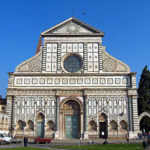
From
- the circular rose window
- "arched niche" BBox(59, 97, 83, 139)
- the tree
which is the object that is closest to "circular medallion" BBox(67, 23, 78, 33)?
the circular rose window

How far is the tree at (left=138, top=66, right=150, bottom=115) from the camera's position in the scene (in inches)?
1650

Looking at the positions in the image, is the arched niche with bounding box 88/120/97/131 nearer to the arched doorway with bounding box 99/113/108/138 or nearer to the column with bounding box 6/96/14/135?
the arched doorway with bounding box 99/113/108/138

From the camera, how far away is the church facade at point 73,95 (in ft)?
116

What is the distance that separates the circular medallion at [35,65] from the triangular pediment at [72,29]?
4.12 m

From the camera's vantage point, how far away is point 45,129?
3544cm

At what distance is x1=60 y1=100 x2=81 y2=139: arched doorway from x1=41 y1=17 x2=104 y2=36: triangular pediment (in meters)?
10.1

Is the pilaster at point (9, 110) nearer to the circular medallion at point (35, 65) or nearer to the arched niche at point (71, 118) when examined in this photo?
the circular medallion at point (35, 65)

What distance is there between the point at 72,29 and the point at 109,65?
298 inches

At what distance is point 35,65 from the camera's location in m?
37.5

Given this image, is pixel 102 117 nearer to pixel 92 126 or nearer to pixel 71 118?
pixel 92 126

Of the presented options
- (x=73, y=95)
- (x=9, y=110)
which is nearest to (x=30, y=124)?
(x=9, y=110)

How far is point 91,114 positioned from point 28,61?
38.0 ft

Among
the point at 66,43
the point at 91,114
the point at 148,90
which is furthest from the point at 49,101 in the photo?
the point at 148,90

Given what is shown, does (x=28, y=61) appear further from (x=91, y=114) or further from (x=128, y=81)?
(x=128, y=81)
